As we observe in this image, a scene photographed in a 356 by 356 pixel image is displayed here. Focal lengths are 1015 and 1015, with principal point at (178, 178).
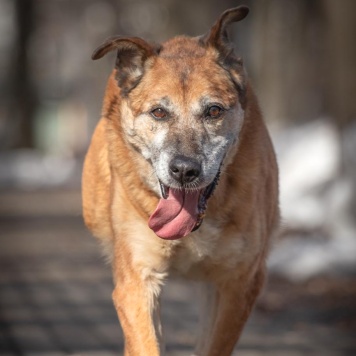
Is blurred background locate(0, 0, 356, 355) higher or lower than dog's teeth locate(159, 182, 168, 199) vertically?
lower

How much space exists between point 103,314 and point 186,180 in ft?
13.9

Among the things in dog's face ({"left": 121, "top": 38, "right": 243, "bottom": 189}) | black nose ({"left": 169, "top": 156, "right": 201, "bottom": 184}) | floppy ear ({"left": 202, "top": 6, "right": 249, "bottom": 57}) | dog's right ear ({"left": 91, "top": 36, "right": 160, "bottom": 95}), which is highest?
floppy ear ({"left": 202, "top": 6, "right": 249, "bottom": 57})

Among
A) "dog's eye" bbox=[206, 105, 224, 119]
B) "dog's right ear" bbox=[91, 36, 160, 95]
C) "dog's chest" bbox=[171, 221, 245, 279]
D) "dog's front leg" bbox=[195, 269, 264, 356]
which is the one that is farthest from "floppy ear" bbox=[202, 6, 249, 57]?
"dog's front leg" bbox=[195, 269, 264, 356]

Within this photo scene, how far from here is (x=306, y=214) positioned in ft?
45.1

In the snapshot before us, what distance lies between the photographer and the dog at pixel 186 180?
17.3ft

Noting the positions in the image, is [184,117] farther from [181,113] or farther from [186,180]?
[186,180]

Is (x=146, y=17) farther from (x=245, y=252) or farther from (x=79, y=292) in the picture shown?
(x=245, y=252)

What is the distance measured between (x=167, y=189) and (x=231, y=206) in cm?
40

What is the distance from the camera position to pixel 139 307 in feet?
17.6

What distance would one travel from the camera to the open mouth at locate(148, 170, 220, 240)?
17.4ft

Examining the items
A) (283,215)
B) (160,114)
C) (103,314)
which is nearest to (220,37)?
(160,114)

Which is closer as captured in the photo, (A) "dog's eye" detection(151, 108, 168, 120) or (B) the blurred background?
(A) "dog's eye" detection(151, 108, 168, 120)

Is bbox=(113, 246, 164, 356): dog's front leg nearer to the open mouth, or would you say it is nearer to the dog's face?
the open mouth

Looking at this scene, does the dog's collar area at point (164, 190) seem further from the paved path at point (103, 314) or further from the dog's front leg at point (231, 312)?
the paved path at point (103, 314)
